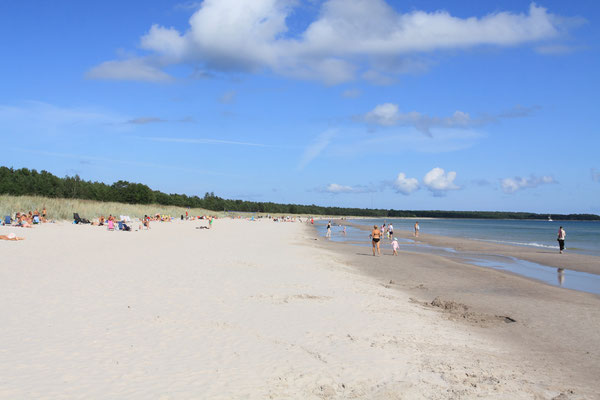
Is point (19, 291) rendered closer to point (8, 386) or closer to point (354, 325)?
point (8, 386)

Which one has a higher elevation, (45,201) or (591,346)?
(45,201)

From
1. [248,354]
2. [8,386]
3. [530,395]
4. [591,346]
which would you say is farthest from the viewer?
[591,346]

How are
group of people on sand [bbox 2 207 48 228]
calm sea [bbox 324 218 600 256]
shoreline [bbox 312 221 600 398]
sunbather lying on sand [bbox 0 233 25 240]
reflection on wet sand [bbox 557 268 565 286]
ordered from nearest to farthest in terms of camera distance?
1. shoreline [bbox 312 221 600 398]
2. reflection on wet sand [bbox 557 268 565 286]
3. sunbather lying on sand [bbox 0 233 25 240]
4. group of people on sand [bbox 2 207 48 228]
5. calm sea [bbox 324 218 600 256]

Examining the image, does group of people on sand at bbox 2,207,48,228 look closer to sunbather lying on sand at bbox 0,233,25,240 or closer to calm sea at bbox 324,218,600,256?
sunbather lying on sand at bbox 0,233,25,240

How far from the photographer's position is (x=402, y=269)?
18656 millimetres

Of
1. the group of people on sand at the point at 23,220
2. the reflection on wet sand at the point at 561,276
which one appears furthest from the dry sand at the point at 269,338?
the group of people on sand at the point at 23,220

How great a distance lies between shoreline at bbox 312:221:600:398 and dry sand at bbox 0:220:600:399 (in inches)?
2.1

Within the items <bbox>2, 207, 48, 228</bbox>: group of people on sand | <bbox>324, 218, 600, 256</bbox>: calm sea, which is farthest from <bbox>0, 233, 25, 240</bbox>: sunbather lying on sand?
<bbox>324, 218, 600, 256</bbox>: calm sea

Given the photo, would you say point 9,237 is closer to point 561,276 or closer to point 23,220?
point 23,220

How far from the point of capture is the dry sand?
17.1 feet

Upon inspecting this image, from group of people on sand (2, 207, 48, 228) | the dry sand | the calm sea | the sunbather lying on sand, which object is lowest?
the calm sea

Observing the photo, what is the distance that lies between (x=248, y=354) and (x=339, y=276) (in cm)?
855

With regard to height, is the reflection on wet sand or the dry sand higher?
the dry sand

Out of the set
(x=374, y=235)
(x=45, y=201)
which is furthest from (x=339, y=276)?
(x=45, y=201)
